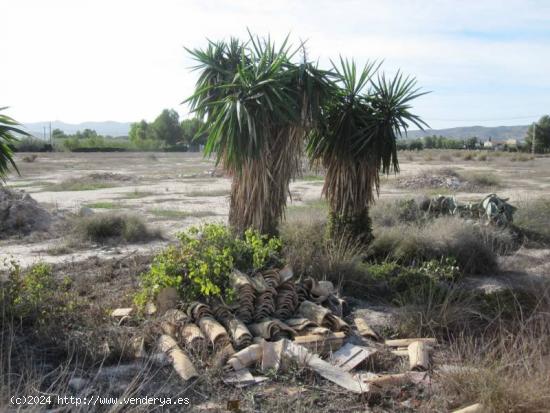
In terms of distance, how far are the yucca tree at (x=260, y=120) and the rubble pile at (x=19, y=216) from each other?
591 cm

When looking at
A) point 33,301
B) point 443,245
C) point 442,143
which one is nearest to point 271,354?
point 33,301

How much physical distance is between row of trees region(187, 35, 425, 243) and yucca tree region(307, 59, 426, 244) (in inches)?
0.6

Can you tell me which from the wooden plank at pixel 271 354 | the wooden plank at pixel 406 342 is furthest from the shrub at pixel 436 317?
the wooden plank at pixel 271 354

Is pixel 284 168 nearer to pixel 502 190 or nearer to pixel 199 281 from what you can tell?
pixel 199 281

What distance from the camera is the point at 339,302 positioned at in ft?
22.3

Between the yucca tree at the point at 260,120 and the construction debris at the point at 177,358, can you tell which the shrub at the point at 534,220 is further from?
the construction debris at the point at 177,358

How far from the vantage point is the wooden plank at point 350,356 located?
518cm

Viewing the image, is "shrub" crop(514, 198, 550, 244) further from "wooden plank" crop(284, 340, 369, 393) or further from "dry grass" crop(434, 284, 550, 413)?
"wooden plank" crop(284, 340, 369, 393)

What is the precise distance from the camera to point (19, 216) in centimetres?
1252

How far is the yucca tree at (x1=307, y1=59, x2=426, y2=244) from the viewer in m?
8.98

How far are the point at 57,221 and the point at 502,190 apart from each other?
63.0 feet

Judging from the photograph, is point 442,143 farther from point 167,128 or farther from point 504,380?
point 504,380

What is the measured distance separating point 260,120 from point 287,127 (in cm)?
63

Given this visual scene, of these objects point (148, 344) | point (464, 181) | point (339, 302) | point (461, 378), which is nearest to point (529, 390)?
point (461, 378)
